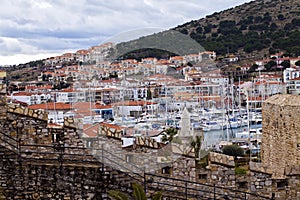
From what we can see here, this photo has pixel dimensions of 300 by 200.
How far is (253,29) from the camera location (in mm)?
103562

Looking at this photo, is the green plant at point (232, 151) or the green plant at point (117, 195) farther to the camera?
the green plant at point (232, 151)

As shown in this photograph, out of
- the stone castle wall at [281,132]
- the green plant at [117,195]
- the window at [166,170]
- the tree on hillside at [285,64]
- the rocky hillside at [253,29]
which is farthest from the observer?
the rocky hillside at [253,29]

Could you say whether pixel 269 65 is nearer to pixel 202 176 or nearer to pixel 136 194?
pixel 202 176

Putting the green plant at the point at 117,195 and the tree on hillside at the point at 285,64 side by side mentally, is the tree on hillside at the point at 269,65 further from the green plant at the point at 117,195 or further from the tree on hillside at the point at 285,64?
the green plant at the point at 117,195

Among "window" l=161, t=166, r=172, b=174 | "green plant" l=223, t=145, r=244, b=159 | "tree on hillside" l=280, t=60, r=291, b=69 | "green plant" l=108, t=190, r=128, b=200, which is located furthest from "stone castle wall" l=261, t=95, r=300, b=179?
"tree on hillside" l=280, t=60, r=291, b=69

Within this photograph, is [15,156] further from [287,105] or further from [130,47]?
[287,105]

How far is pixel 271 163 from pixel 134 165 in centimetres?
398

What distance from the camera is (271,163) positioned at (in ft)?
34.0

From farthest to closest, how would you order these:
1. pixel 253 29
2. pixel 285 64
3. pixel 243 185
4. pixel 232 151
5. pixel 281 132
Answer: pixel 253 29 < pixel 285 64 < pixel 232 151 < pixel 281 132 < pixel 243 185

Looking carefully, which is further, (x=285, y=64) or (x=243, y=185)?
(x=285, y=64)

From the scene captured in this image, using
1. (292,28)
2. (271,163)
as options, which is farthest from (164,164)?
(292,28)

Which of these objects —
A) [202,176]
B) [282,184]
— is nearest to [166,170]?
[202,176]

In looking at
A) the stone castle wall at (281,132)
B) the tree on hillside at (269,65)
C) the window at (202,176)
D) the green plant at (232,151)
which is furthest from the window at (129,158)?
the tree on hillside at (269,65)

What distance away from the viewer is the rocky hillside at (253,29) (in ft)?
307
